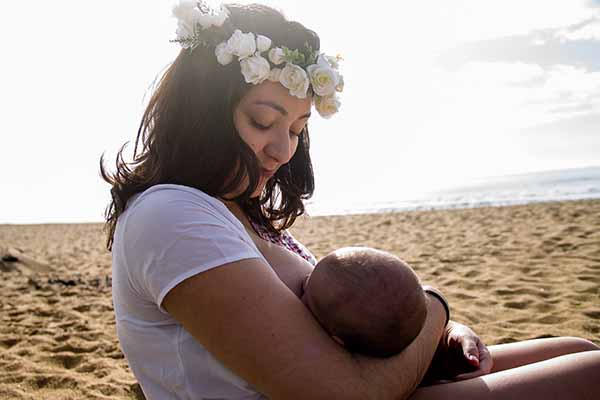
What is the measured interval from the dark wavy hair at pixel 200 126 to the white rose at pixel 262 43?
60mm

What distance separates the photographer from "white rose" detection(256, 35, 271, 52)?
5.56 ft

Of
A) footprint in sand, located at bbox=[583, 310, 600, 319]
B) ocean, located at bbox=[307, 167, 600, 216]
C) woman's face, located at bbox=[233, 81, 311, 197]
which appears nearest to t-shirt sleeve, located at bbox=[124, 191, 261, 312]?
woman's face, located at bbox=[233, 81, 311, 197]

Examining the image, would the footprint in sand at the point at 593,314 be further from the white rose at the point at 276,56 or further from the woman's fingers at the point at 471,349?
the white rose at the point at 276,56

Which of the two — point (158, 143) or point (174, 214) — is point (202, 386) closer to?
point (174, 214)

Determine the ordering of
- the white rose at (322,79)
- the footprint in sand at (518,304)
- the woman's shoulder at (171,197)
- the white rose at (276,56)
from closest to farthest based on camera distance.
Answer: the woman's shoulder at (171,197)
the white rose at (276,56)
the white rose at (322,79)
the footprint in sand at (518,304)

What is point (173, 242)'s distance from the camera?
47.6 inches

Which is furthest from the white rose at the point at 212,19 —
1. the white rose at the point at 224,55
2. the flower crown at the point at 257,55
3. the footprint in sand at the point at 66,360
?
the footprint in sand at the point at 66,360

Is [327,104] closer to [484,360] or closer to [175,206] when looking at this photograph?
[175,206]

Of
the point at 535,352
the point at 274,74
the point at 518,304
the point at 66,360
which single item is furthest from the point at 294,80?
the point at 518,304

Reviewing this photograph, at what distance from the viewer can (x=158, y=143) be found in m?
1.65

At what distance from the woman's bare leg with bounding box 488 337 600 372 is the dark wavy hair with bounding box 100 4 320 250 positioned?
1.09 m

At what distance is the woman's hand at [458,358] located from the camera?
164 cm

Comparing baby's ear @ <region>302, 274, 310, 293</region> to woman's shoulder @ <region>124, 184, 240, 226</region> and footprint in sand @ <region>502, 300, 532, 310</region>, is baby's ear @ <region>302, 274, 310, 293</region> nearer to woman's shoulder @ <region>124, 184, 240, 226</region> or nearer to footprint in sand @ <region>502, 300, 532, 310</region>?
woman's shoulder @ <region>124, 184, 240, 226</region>

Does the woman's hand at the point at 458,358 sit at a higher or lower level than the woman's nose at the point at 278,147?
lower
